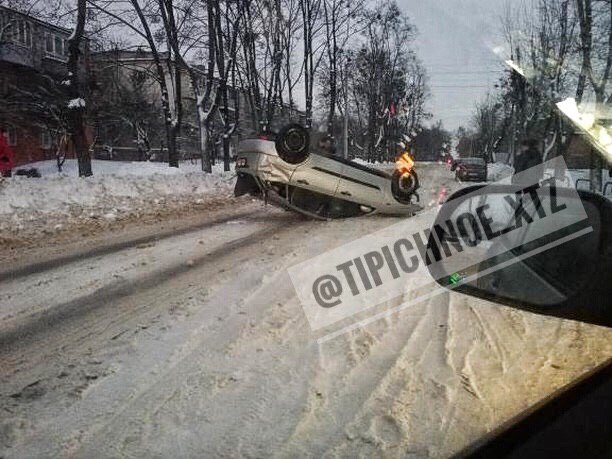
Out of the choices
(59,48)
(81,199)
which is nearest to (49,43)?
(59,48)

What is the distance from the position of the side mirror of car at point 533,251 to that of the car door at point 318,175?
6.25 meters

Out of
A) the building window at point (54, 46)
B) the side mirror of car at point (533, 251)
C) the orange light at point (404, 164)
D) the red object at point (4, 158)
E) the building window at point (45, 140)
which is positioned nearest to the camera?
the side mirror of car at point (533, 251)

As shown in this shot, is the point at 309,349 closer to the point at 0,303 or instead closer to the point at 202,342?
the point at 202,342

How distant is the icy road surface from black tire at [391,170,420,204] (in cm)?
526

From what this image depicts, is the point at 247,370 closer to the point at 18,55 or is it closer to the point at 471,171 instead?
the point at 471,171

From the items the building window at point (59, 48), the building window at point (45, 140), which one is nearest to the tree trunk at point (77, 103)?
the building window at point (45, 140)

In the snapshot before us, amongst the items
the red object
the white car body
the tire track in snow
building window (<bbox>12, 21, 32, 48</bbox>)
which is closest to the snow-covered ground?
the tire track in snow

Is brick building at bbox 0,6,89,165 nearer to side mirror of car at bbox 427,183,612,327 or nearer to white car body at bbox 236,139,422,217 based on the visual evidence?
white car body at bbox 236,139,422,217

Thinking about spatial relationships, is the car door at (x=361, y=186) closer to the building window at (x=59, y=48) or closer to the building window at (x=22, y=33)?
the building window at (x=22, y=33)

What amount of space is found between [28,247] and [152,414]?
5.57 meters

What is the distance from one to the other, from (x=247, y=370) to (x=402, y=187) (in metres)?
7.67

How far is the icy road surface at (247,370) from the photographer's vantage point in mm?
2607

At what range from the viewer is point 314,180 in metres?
9.61

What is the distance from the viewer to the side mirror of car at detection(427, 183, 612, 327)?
189 centimetres
